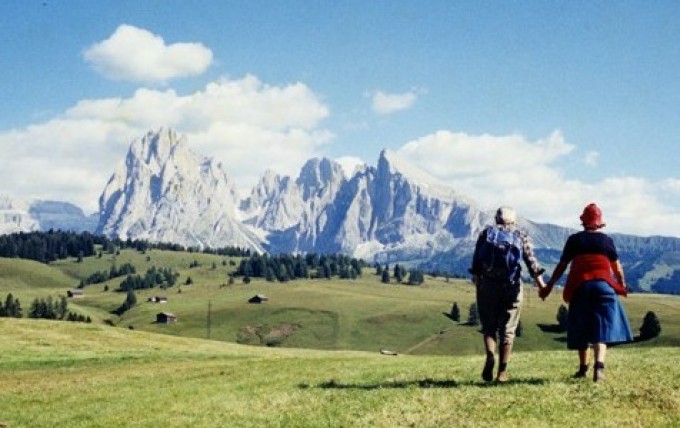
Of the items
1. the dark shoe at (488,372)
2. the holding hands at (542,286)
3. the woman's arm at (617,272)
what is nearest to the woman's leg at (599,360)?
the woman's arm at (617,272)

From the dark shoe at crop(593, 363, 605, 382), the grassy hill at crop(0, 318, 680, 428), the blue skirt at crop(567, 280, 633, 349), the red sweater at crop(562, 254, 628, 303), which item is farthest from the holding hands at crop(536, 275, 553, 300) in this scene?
the dark shoe at crop(593, 363, 605, 382)

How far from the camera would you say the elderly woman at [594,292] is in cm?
1642

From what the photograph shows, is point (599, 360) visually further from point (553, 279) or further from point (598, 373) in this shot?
point (553, 279)

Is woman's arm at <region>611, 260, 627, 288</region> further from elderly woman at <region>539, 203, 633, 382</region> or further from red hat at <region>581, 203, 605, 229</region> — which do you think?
red hat at <region>581, 203, 605, 229</region>

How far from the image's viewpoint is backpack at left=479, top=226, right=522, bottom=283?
1750cm

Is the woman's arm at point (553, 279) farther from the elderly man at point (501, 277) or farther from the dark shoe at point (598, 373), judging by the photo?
the dark shoe at point (598, 373)

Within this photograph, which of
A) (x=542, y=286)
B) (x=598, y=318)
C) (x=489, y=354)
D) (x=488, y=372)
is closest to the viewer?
(x=598, y=318)

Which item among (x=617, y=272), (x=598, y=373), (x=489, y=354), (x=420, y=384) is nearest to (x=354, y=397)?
(x=420, y=384)

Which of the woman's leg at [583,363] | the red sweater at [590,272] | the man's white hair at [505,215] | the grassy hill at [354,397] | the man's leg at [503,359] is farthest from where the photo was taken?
the man's white hair at [505,215]

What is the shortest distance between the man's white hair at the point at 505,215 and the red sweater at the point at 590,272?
1.93m

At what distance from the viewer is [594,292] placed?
1655cm

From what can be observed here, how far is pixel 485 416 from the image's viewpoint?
13.9m

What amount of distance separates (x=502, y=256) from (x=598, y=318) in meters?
2.71

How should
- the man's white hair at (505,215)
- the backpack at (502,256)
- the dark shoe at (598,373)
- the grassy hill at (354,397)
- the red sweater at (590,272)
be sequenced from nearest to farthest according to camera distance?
1. the grassy hill at (354,397)
2. the dark shoe at (598,373)
3. the red sweater at (590,272)
4. the backpack at (502,256)
5. the man's white hair at (505,215)
